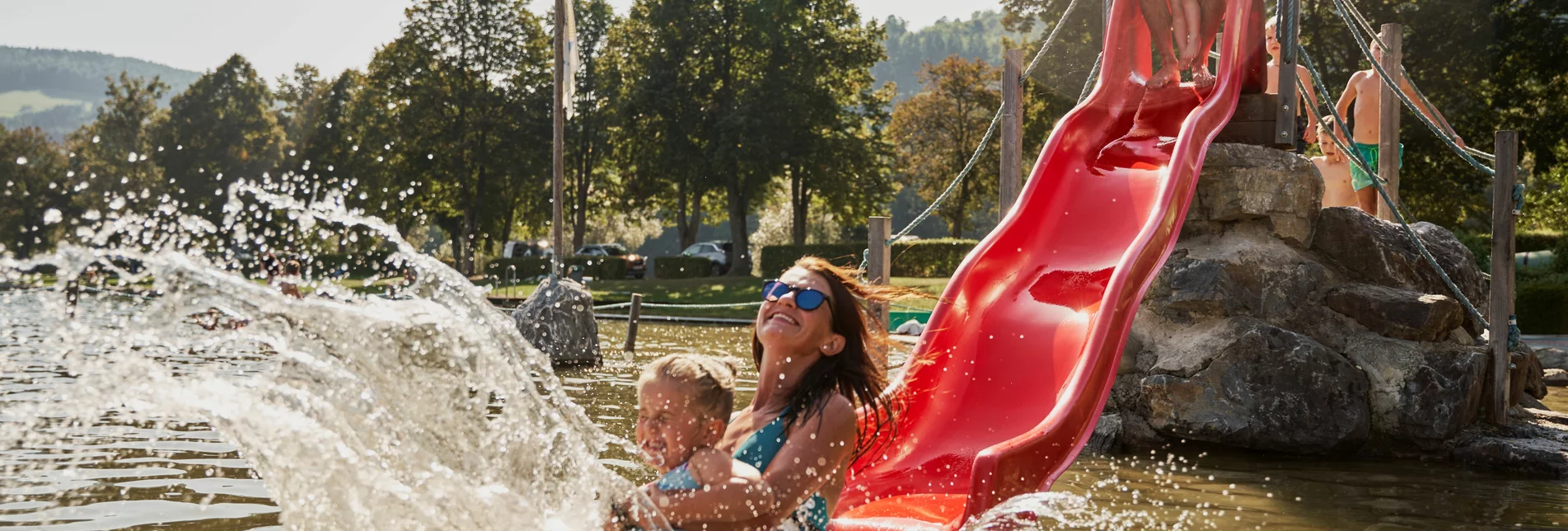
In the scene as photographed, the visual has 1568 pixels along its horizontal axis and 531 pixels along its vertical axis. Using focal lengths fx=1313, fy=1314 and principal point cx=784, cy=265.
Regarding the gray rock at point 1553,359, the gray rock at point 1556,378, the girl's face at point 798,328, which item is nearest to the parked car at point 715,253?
the gray rock at point 1553,359

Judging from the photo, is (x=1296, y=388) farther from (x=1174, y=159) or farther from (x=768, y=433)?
(x=768, y=433)

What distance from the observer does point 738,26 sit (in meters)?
42.7

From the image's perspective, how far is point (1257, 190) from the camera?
32.6 feet

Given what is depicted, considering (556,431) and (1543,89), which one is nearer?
(556,431)

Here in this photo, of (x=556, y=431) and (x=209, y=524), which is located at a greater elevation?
(x=556, y=431)

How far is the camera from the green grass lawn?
27375 millimetres

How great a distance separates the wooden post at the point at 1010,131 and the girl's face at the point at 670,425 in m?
8.35

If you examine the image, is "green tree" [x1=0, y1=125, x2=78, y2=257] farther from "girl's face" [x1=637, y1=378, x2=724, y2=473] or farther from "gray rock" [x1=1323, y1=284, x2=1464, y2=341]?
"girl's face" [x1=637, y1=378, x2=724, y2=473]

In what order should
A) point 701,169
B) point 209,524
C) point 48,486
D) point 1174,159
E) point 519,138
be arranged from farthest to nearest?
point 519,138 → point 701,169 → point 1174,159 → point 48,486 → point 209,524

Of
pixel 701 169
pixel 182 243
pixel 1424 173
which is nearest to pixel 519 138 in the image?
pixel 701 169

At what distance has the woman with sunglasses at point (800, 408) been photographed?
3.72m

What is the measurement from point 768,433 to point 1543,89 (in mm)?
31676

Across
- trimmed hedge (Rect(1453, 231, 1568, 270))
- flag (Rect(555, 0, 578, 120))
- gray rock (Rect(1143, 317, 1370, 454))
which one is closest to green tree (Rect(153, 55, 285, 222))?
flag (Rect(555, 0, 578, 120))

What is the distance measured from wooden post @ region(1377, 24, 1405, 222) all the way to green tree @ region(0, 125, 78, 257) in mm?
60592
